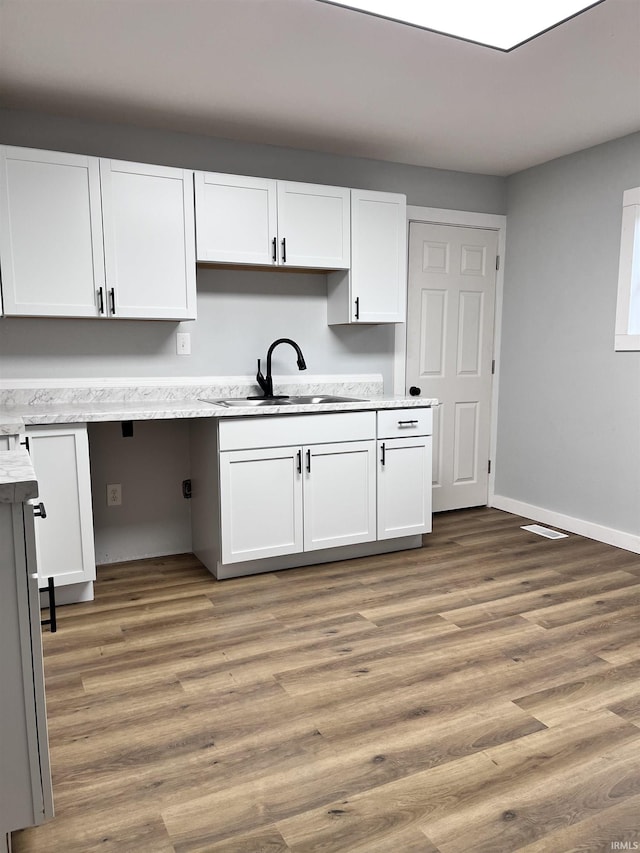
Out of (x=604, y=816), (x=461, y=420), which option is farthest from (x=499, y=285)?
(x=604, y=816)

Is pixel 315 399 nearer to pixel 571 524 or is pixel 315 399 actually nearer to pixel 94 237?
pixel 94 237

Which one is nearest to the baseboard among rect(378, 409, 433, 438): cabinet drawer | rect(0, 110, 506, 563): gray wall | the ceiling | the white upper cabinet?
rect(378, 409, 433, 438): cabinet drawer

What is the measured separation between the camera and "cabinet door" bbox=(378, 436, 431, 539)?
12.0ft

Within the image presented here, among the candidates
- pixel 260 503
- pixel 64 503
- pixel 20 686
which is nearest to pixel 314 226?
pixel 260 503

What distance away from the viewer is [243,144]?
12.0 feet

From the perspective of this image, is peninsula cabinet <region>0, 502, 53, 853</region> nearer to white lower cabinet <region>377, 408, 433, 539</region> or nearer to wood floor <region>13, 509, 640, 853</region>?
wood floor <region>13, 509, 640, 853</region>

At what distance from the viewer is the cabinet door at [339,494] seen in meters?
3.43

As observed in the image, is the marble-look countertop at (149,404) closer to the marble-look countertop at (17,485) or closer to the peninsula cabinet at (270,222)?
the peninsula cabinet at (270,222)

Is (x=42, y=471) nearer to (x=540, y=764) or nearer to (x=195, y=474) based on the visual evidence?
(x=195, y=474)

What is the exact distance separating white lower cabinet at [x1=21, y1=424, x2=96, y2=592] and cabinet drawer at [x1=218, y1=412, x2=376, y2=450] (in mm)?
673

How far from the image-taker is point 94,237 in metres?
3.05

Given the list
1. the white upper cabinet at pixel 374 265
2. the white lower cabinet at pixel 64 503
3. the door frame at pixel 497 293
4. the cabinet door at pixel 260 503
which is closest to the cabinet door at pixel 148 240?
the white lower cabinet at pixel 64 503

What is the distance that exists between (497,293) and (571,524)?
171cm

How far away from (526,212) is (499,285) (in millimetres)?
522
